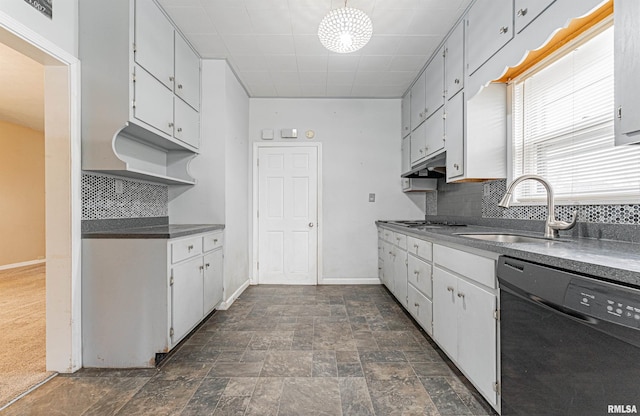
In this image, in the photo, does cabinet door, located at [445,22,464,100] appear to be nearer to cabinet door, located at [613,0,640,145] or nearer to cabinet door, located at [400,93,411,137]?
cabinet door, located at [400,93,411,137]

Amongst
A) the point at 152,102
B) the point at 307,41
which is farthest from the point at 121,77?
the point at 307,41

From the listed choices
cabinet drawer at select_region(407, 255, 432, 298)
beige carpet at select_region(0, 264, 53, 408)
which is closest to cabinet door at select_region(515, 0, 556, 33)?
cabinet drawer at select_region(407, 255, 432, 298)

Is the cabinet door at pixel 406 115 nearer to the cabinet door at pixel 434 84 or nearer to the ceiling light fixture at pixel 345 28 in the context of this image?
the cabinet door at pixel 434 84

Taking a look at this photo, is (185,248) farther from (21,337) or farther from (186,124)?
(21,337)

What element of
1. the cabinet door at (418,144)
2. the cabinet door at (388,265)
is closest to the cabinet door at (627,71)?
the cabinet door at (418,144)

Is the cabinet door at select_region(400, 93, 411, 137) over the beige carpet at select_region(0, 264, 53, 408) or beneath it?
over

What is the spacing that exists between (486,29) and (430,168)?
1371 mm

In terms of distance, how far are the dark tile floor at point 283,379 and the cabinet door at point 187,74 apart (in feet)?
7.22

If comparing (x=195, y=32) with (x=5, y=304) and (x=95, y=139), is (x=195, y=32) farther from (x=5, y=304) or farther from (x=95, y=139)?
(x=5, y=304)

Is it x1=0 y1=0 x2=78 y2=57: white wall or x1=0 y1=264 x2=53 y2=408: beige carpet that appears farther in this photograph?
x1=0 y1=264 x2=53 y2=408: beige carpet

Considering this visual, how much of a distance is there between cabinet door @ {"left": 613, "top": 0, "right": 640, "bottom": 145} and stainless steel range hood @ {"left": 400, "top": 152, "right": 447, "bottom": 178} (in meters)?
1.62

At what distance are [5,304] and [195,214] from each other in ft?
7.36

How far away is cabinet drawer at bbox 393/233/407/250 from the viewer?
9.30 ft

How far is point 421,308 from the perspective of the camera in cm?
240
